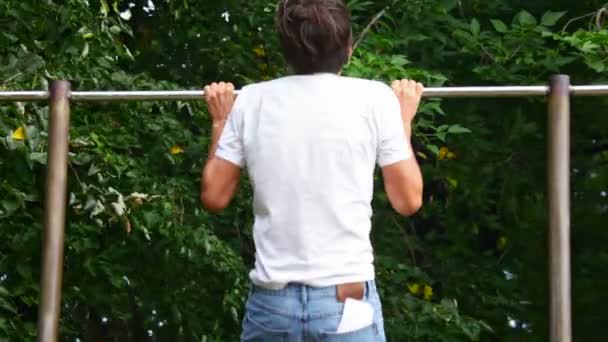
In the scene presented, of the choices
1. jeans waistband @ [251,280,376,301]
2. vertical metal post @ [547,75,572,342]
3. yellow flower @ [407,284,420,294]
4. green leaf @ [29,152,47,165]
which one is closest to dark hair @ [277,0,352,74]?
jeans waistband @ [251,280,376,301]

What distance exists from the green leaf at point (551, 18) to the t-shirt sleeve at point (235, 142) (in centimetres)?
355

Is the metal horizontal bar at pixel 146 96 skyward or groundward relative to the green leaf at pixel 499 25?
groundward

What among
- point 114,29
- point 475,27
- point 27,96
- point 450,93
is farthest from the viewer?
point 475,27

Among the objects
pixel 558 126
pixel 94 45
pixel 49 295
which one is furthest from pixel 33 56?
pixel 558 126

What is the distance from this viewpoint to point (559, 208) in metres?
3.43

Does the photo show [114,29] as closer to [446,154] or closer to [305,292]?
[446,154]

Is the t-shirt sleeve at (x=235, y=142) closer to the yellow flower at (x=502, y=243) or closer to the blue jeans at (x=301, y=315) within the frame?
the blue jeans at (x=301, y=315)

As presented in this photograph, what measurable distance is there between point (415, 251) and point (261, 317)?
4559 mm

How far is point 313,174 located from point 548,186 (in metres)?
0.83

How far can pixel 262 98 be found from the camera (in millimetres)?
2844

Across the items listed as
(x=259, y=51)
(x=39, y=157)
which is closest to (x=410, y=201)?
(x=39, y=157)

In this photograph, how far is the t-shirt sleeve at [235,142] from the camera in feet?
9.43

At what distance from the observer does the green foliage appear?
501cm

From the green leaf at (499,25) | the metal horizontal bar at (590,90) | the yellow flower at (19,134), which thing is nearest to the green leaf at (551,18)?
the green leaf at (499,25)
